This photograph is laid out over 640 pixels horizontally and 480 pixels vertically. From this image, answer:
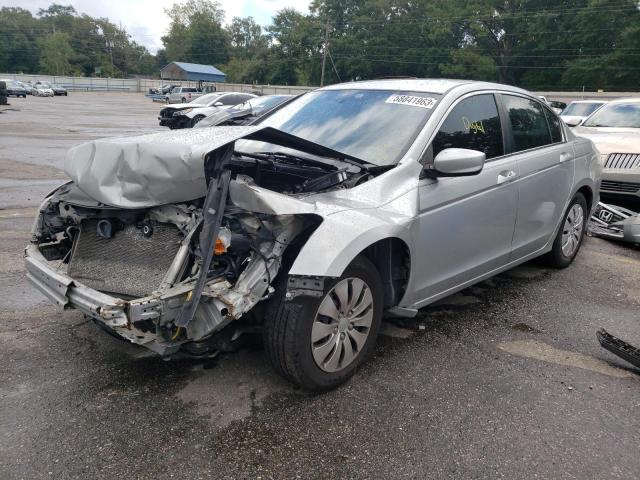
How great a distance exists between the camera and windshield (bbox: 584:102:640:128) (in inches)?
323

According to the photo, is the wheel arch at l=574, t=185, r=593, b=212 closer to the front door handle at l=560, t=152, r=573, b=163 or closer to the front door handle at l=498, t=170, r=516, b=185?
the front door handle at l=560, t=152, r=573, b=163

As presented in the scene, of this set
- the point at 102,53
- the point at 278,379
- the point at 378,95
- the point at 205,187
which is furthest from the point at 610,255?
the point at 102,53

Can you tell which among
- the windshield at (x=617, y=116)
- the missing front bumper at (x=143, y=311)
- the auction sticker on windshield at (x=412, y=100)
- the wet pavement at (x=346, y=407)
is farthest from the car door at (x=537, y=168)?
the windshield at (x=617, y=116)

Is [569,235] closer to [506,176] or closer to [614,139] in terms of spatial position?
[506,176]

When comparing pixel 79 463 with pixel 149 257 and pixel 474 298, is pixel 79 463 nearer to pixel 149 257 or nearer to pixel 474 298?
pixel 149 257

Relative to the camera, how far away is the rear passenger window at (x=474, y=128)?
352 cm

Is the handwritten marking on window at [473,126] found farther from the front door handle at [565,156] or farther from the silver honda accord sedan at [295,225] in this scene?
the front door handle at [565,156]

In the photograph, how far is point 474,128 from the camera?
378cm

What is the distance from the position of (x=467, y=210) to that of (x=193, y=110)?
16293 mm

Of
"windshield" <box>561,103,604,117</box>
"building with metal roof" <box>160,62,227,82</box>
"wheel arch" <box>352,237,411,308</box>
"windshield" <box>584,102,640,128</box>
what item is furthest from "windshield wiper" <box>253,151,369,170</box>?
"building with metal roof" <box>160,62,227,82</box>

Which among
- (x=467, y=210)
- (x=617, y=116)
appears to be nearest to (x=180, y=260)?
(x=467, y=210)

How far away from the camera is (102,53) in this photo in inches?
4338

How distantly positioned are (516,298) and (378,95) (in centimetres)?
213

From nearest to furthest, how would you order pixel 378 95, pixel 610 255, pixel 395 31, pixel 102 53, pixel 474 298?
1. pixel 378 95
2. pixel 474 298
3. pixel 610 255
4. pixel 395 31
5. pixel 102 53
